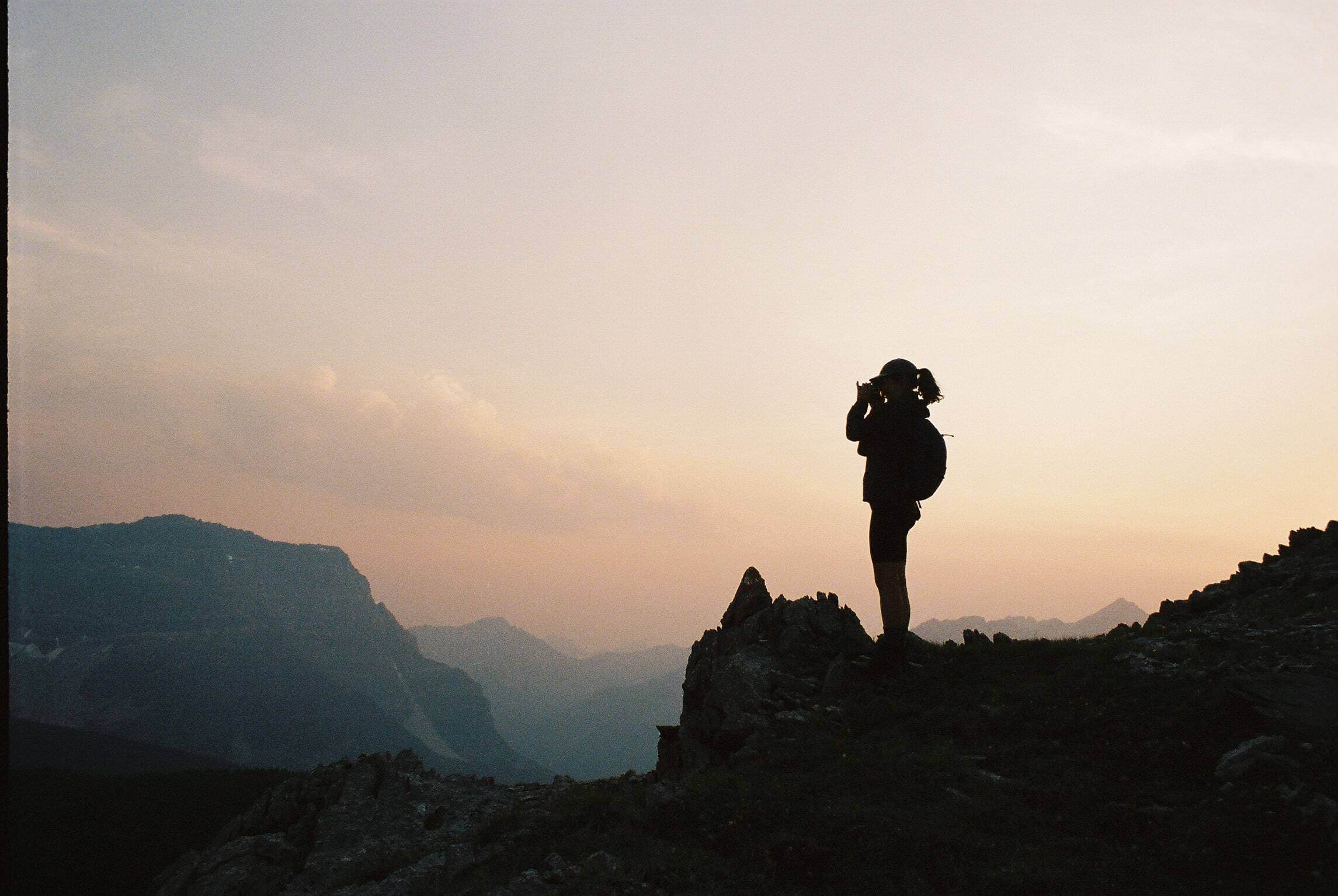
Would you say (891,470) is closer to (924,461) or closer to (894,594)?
(924,461)

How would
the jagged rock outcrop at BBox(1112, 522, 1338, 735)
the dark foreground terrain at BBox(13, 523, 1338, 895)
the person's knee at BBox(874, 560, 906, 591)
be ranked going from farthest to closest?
the person's knee at BBox(874, 560, 906, 591) < the jagged rock outcrop at BBox(1112, 522, 1338, 735) < the dark foreground terrain at BBox(13, 523, 1338, 895)

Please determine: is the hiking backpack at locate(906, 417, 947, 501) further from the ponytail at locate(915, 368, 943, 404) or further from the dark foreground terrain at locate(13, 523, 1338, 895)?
the dark foreground terrain at locate(13, 523, 1338, 895)

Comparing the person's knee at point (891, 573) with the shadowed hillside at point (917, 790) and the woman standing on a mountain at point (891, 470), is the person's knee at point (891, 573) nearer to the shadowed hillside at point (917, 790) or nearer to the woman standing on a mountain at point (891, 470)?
the woman standing on a mountain at point (891, 470)

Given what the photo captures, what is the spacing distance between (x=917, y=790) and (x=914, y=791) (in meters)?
0.05

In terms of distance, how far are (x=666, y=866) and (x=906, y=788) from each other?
13.4ft

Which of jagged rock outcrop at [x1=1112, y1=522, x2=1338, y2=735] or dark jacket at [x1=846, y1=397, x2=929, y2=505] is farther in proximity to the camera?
dark jacket at [x1=846, y1=397, x2=929, y2=505]

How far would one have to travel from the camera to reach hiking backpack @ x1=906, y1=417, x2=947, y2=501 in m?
16.7

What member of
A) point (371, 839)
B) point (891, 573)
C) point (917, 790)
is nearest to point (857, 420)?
point (891, 573)

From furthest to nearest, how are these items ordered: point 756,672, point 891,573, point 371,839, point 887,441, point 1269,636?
point 756,672 → point 887,441 → point 891,573 → point 1269,636 → point 371,839

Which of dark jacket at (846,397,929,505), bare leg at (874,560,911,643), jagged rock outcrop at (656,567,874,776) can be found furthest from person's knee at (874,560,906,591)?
jagged rock outcrop at (656,567,874,776)

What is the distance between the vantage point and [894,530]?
16797 millimetres

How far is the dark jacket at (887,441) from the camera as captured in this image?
55.4 feet

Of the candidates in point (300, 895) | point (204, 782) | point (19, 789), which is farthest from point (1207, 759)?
point (19, 789)

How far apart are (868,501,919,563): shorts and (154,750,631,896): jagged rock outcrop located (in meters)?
8.13
